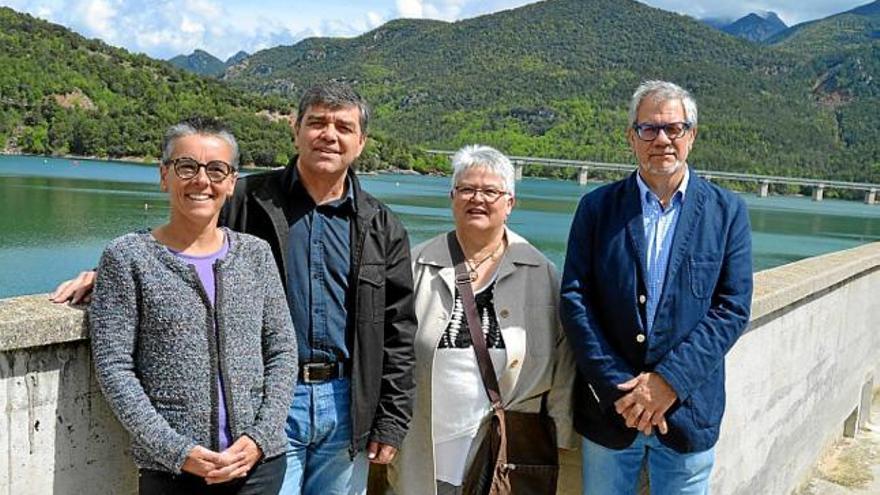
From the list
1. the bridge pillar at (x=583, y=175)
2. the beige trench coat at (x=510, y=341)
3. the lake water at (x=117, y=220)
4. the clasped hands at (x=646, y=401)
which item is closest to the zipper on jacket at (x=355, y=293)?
the beige trench coat at (x=510, y=341)

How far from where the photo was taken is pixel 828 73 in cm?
16850

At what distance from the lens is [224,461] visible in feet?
6.45

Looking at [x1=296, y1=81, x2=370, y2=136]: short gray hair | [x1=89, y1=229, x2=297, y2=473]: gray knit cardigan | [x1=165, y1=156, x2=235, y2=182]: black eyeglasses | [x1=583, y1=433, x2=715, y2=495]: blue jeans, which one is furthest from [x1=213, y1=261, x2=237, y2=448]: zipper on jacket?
[x1=583, y1=433, x2=715, y2=495]: blue jeans

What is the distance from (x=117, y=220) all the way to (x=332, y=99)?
35510mm

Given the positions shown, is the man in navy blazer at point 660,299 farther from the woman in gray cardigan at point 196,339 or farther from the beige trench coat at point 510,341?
the woman in gray cardigan at point 196,339

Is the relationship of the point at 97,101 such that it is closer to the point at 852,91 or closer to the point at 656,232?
the point at 656,232

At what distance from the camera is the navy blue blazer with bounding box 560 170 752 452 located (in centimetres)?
254

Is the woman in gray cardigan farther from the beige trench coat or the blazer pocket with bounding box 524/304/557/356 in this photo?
the blazer pocket with bounding box 524/304/557/356

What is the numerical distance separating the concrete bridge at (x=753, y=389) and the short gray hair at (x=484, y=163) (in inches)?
48.7

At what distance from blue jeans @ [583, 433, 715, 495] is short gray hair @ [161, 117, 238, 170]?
5.00ft

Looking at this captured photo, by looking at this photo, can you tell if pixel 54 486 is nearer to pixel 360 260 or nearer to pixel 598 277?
pixel 360 260

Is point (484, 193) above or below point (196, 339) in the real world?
above

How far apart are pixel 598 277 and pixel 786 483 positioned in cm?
278

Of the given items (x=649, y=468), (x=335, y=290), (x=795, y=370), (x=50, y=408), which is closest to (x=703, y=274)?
(x=649, y=468)
